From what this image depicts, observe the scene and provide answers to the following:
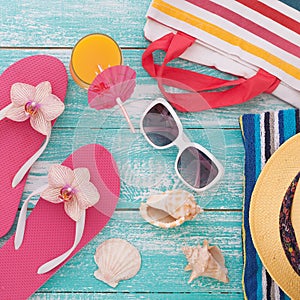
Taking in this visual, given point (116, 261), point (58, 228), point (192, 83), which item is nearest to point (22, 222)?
point (58, 228)

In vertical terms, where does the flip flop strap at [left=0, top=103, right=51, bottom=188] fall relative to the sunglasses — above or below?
below

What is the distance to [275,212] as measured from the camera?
33.1 inches

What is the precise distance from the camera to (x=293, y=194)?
819mm

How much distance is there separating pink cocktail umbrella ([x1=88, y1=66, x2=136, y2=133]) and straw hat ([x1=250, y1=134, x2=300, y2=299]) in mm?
266

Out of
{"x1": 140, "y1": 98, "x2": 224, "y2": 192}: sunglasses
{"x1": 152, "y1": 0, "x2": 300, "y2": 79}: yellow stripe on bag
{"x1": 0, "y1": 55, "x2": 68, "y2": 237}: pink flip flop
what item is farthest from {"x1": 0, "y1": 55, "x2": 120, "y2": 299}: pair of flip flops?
{"x1": 152, "y1": 0, "x2": 300, "y2": 79}: yellow stripe on bag

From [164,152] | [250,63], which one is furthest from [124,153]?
[250,63]

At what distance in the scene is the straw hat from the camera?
839mm

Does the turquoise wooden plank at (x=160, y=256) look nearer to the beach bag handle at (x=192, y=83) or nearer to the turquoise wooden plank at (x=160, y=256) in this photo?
the turquoise wooden plank at (x=160, y=256)

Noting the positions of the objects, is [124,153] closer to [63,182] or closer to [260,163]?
[63,182]

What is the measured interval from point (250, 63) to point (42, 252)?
52 cm

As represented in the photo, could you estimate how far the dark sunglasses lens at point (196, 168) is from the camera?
93cm

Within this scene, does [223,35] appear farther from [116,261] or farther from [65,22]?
[116,261]

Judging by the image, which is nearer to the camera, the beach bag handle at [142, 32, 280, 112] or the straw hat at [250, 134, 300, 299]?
the straw hat at [250, 134, 300, 299]

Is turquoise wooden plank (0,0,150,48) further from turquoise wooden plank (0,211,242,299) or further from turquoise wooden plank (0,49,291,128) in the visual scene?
turquoise wooden plank (0,211,242,299)
